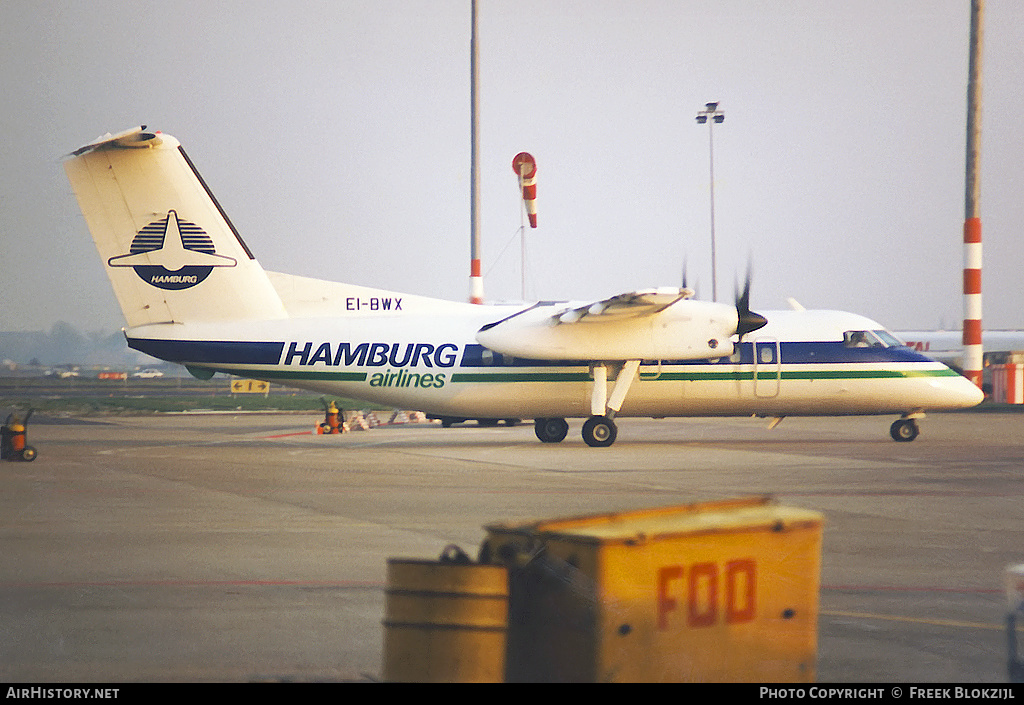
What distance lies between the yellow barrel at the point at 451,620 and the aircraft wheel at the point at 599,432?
16.6 metres

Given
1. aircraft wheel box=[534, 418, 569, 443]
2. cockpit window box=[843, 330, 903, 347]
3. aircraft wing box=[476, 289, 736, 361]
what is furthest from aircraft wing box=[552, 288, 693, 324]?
cockpit window box=[843, 330, 903, 347]

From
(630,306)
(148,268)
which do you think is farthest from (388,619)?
(148,268)

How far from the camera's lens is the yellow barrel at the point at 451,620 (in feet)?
13.7

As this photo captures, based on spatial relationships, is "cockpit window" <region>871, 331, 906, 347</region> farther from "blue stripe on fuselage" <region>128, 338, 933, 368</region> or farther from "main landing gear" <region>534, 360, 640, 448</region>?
"main landing gear" <region>534, 360, 640, 448</region>

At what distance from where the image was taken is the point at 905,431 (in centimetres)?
2219

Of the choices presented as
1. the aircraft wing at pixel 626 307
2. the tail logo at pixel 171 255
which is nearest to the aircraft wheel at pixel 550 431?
the aircraft wing at pixel 626 307

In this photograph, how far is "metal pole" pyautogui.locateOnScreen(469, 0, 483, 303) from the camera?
25969 mm

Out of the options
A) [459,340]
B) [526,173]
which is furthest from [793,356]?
[526,173]

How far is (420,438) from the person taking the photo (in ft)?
80.8

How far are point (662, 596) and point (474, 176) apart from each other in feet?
74.8

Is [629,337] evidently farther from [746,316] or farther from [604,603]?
[604,603]

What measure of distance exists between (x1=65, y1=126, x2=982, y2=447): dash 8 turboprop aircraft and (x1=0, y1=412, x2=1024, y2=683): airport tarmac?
1.10 m

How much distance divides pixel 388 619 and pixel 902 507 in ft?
30.4
